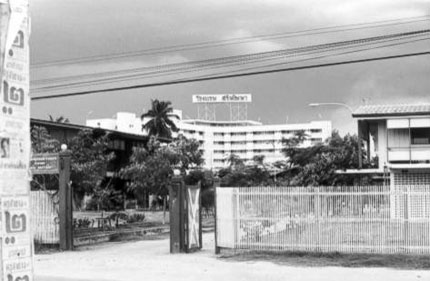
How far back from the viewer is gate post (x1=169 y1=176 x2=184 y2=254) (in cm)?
1856

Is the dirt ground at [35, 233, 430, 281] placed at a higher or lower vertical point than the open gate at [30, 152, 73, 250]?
lower

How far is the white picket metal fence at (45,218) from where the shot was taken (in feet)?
66.8

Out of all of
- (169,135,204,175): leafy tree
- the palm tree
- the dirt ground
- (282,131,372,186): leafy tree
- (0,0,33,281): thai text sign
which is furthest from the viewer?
the palm tree

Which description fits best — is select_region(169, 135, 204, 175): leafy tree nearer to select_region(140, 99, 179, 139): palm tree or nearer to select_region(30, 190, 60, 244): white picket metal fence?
select_region(30, 190, 60, 244): white picket metal fence

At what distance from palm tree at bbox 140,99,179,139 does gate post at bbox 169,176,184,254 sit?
73.1 meters

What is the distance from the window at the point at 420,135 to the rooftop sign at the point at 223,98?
90.8 m

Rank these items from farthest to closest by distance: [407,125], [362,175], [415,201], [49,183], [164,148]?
[362,175]
[407,125]
[164,148]
[49,183]
[415,201]

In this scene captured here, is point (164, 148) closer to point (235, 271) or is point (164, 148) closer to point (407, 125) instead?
point (407, 125)

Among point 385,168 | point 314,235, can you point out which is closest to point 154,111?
point 385,168

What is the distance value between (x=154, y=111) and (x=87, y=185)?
221ft

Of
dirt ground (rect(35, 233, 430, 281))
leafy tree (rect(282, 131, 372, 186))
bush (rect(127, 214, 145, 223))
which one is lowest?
bush (rect(127, 214, 145, 223))

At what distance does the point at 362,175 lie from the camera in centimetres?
4488

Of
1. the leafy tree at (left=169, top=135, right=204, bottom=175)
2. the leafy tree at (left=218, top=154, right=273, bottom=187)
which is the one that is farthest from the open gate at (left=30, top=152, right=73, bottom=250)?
the leafy tree at (left=218, top=154, right=273, bottom=187)

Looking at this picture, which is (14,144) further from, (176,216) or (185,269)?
(176,216)
